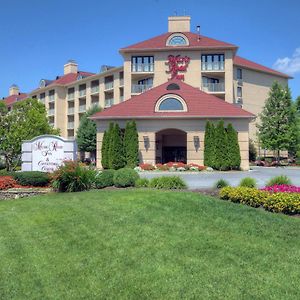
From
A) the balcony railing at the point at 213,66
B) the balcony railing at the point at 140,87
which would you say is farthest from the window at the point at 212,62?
the balcony railing at the point at 140,87

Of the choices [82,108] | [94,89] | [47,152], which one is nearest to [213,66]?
[94,89]

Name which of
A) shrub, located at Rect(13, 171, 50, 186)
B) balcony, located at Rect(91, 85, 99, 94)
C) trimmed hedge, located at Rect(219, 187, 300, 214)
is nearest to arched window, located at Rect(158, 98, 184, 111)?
shrub, located at Rect(13, 171, 50, 186)

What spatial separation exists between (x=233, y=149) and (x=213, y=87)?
64.3ft

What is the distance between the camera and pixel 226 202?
36.9 feet

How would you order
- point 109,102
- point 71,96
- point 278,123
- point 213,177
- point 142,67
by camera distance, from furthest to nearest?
1. point 71,96
2. point 109,102
3. point 142,67
4. point 278,123
5. point 213,177

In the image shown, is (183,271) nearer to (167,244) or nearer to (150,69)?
(167,244)

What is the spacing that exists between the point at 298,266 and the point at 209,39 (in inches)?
1895

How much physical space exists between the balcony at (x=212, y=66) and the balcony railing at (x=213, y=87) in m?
1.75

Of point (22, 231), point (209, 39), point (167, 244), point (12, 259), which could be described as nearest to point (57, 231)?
point (22, 231)

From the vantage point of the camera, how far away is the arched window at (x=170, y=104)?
33438 mm

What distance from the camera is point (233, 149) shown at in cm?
3167

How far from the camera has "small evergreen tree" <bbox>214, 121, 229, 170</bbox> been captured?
104 ft

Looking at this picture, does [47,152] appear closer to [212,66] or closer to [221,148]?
[221,148]

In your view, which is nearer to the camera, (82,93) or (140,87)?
(140,87)
